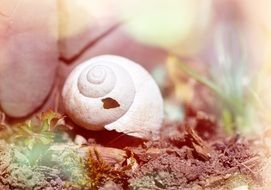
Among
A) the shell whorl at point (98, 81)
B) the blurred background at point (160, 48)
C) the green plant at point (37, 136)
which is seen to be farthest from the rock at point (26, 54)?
the shell whorl at point (98, 81)

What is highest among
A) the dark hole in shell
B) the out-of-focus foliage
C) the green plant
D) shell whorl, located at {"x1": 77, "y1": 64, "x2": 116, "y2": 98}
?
the out-of-focus foliage

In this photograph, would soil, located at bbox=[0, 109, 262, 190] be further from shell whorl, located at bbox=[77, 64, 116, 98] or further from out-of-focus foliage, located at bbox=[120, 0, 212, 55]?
out-of-focus foliage, located at bbox=[120, 0, 212, 55]

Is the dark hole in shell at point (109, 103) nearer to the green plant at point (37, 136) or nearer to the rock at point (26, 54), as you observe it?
the green plant at point (37, 136)

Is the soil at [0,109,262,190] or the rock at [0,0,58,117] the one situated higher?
the rock at [0,0,58,117]

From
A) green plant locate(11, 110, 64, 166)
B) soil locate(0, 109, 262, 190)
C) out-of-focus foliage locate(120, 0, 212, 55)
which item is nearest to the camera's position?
soil locate(0, 109, 262, 190)

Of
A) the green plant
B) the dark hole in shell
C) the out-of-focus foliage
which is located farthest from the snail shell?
the out-of-focus foliage

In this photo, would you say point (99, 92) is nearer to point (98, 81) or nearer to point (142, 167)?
point (98, 81)
